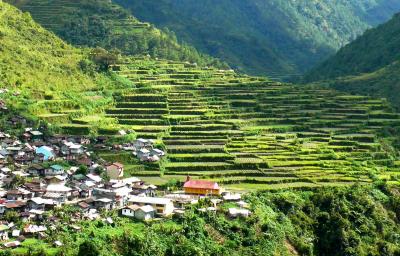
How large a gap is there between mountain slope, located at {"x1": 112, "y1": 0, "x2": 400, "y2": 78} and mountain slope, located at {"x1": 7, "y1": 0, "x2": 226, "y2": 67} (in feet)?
78.2

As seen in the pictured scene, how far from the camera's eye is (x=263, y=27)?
379 feet

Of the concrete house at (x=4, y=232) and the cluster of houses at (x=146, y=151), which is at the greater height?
the cluster of houses at (x=146, y=151)

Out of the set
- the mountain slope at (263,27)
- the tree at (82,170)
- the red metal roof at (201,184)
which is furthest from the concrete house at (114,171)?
the mountain slope at (263,27)

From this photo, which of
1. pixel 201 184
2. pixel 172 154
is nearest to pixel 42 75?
pixel 172 154

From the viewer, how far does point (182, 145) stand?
3903 centimetres

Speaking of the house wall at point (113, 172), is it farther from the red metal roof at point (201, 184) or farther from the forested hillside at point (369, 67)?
the forested hillside at point (369, 67)

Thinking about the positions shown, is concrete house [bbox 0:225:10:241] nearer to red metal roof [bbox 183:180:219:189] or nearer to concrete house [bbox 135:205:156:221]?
concrete house [bbox 135:205:156:221]

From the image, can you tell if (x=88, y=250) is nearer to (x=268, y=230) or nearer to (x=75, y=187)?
(x=75, y=187)

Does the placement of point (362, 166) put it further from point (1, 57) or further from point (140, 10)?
point (140, 10)

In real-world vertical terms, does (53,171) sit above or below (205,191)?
above

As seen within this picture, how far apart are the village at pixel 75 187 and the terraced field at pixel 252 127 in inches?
81.2

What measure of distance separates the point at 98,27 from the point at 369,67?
1081 inches

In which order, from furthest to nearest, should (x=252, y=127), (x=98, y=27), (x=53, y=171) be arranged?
(x=98, y=27)
(x=252, y=127)
(x=53, y=171)

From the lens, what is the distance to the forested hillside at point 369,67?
62678mm
